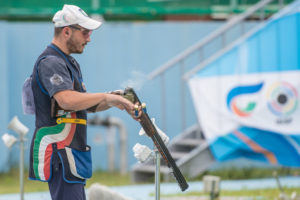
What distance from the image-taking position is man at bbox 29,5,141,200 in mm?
3449

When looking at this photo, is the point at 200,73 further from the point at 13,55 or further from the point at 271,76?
the point at 13,55

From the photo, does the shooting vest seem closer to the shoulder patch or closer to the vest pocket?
the vest pocket

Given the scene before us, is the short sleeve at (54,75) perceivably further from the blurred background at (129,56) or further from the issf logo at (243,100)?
the blurred background at (129,56)

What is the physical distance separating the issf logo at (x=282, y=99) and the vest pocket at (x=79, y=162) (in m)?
5.30

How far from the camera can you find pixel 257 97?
28.0 feet

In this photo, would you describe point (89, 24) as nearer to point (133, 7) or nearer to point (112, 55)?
point (112, 55)

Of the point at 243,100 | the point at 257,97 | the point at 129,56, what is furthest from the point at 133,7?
the point at 257,97

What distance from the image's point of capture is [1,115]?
9938 millimetres

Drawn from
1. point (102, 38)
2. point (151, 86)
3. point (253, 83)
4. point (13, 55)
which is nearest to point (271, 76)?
point (253, 83)

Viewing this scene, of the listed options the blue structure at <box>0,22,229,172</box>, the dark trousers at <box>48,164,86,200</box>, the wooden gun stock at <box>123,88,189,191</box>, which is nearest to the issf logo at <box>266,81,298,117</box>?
the blue structure at <box>0,22,229,172</box>

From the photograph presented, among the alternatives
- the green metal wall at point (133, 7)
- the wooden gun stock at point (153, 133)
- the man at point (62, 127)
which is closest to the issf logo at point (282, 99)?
the green metal wall at point (133, 7)

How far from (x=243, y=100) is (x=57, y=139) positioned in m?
5.46

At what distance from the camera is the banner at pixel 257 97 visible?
330 inches

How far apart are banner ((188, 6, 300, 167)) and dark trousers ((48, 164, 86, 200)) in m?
5.39
